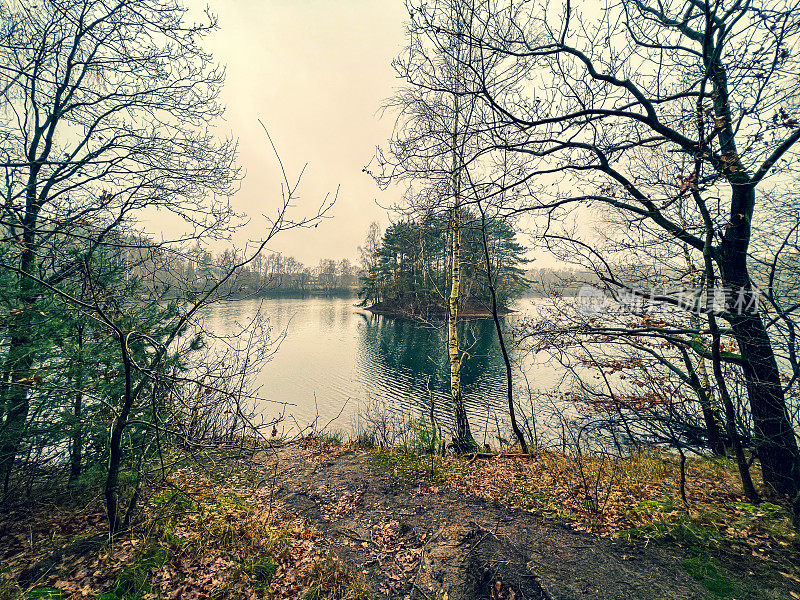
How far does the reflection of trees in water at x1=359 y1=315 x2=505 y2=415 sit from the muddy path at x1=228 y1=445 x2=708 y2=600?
11.7ft

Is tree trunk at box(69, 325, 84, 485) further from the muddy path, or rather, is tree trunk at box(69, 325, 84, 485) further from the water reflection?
the water reflection

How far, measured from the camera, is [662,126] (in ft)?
12.5

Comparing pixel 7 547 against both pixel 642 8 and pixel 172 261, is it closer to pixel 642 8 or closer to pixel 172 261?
pixel 172 261

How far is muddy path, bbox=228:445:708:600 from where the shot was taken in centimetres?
303

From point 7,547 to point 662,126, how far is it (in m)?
8.79

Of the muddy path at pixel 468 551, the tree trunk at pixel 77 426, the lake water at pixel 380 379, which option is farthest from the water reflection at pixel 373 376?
the tree trunk at pixel 77 426

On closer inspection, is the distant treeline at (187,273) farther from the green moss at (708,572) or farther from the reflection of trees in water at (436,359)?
the green moss at (708,572)

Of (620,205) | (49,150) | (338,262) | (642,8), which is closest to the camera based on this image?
(642,8)

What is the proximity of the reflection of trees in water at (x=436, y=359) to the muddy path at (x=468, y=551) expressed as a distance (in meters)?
3.56

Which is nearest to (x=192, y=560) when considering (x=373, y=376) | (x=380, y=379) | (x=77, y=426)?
(x=77, y=426)

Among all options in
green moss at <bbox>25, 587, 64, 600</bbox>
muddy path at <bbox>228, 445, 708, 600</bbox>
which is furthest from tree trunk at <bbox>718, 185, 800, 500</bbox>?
green moss at <bbox>25, 587, 64, 600</bbox>

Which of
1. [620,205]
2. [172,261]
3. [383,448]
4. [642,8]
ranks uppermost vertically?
[642,8]

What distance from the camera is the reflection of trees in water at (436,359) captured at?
1435 centimetres

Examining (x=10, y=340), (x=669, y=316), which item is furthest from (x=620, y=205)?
(x=10, y=340)
